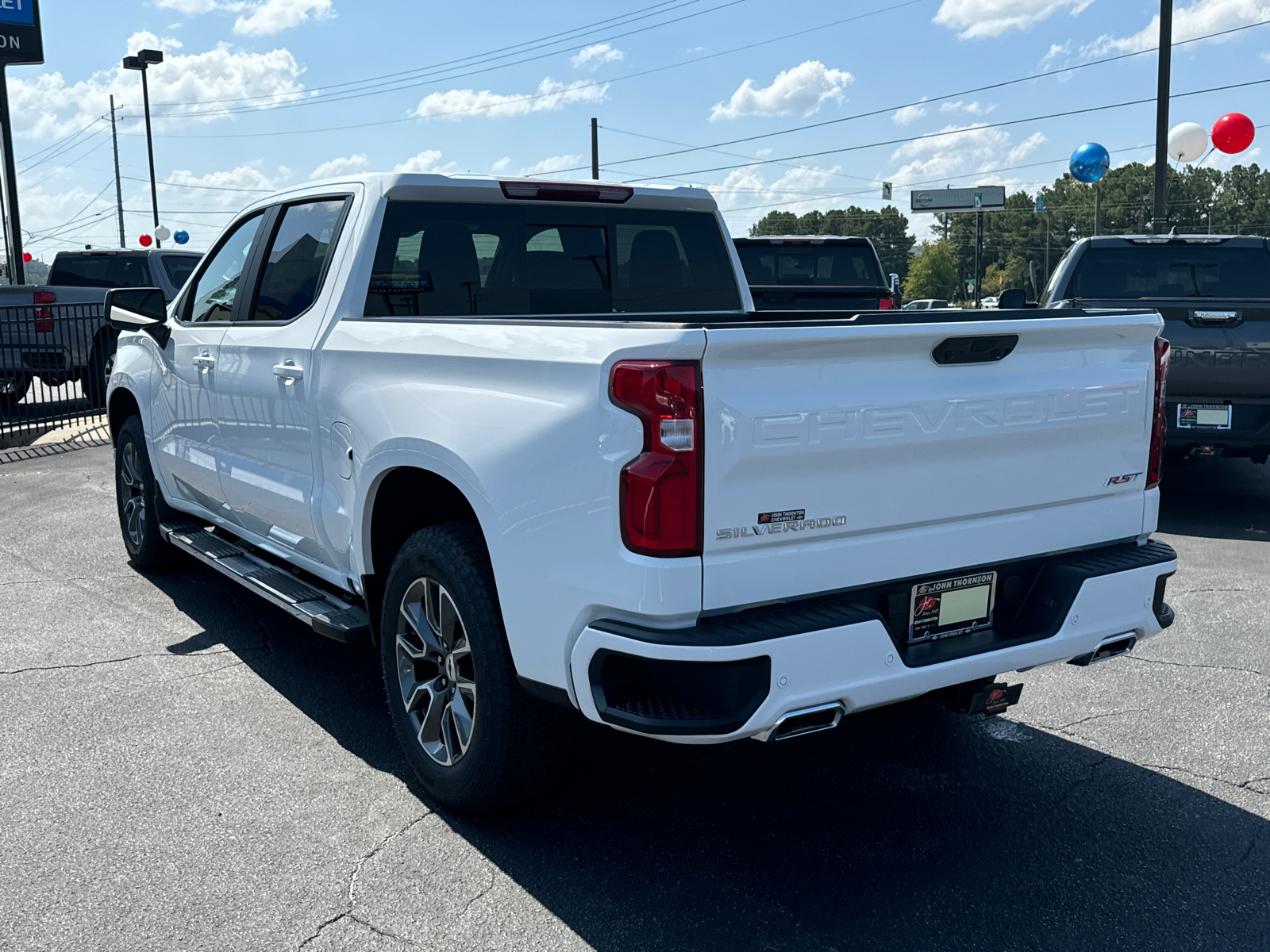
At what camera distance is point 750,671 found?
9.11 feet

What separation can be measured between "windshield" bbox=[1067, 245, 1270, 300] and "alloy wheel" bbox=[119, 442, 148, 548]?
6.92m

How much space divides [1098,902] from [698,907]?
1.09 metres

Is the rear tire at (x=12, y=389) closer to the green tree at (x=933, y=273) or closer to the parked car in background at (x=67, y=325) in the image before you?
the parked car in background at (x=67, y=325)

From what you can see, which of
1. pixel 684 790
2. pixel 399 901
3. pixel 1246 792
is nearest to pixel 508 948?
pixel 399 901

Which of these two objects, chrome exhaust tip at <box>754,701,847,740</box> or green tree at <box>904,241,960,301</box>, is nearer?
chrome exhaust tip at <box>754,701,847,740</box>

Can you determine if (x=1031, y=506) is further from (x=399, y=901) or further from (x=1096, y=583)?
(x=399, y=901)

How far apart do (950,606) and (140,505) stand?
5115 millimetres

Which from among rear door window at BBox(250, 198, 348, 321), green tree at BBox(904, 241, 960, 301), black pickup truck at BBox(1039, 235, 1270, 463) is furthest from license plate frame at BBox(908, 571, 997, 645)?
green tree at BBox(904, 241, 960, 301)

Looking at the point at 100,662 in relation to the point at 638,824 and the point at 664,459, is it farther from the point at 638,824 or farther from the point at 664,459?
the point at 664,459

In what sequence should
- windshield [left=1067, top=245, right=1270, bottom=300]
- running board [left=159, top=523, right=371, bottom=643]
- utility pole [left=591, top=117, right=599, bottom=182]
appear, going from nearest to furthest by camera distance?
running board [left=159, top=523, right=371, bottom=643], windshield [left=1067, top=245, right=1270, bottom=300], utility pole [left=591, top=117, right=599, bottom=182]

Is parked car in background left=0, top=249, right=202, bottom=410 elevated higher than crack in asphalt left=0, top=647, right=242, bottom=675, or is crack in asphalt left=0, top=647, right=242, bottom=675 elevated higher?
parked car in background left=0, top=249, right=202, bottom=410

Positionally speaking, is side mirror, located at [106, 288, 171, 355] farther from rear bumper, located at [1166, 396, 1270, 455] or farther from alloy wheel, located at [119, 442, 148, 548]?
rear bumper, located at [1166, 396, 1270, 455]

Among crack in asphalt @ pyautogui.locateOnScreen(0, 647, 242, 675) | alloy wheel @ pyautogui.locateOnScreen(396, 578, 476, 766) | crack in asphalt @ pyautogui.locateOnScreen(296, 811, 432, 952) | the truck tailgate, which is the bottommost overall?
crack in asphalt @ pyautogui.locateOnScreen(296, 811, 432, 952)

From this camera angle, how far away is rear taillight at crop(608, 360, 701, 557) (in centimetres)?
272
